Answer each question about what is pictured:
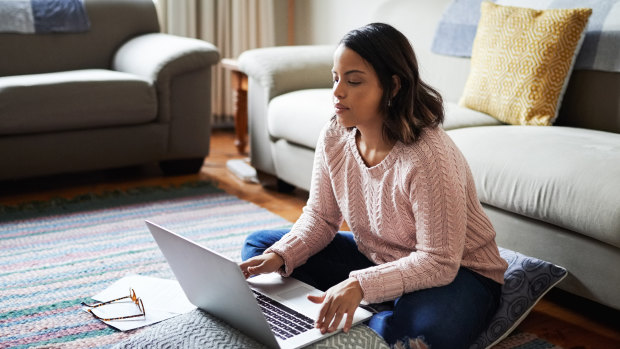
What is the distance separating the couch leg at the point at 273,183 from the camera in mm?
3029

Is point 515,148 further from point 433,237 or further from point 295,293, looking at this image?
point 295,293

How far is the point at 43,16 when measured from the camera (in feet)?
10.6

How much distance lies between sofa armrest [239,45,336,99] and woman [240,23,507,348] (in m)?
1.45

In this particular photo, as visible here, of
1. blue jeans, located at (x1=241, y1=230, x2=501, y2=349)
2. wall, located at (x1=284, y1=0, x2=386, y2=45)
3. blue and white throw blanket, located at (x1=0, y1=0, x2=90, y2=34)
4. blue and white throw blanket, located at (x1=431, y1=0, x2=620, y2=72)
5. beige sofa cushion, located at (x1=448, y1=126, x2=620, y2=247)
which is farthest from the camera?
wall, located at (x1=284, y1=0, x2=386, y2=45)

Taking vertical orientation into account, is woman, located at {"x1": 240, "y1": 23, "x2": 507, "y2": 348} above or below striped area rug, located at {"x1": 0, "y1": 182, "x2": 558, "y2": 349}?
above

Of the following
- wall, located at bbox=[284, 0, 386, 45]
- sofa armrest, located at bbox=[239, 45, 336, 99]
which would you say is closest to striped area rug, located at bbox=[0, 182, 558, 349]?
Answer: sofa armrest, located at bbox=[239, 45, 336, 99]

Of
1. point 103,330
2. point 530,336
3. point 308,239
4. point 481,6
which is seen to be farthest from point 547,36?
point 103,330

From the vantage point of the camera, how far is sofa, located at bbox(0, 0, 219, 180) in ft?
9.16

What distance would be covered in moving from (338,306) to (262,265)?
0.83 ft

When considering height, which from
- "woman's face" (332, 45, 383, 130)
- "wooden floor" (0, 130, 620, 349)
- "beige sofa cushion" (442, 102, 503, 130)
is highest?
"woman's face" (332, 45, 383, 130)

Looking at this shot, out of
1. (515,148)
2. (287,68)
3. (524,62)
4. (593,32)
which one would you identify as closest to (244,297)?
(515,148)

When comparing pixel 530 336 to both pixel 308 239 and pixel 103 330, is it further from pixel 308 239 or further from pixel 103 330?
pixel 103 330

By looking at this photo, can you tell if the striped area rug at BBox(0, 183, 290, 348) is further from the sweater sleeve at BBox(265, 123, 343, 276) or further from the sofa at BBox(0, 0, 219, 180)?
the sweater sleeve at BBox(265, 123, 343, 276)

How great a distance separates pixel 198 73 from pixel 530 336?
1.94 metres
